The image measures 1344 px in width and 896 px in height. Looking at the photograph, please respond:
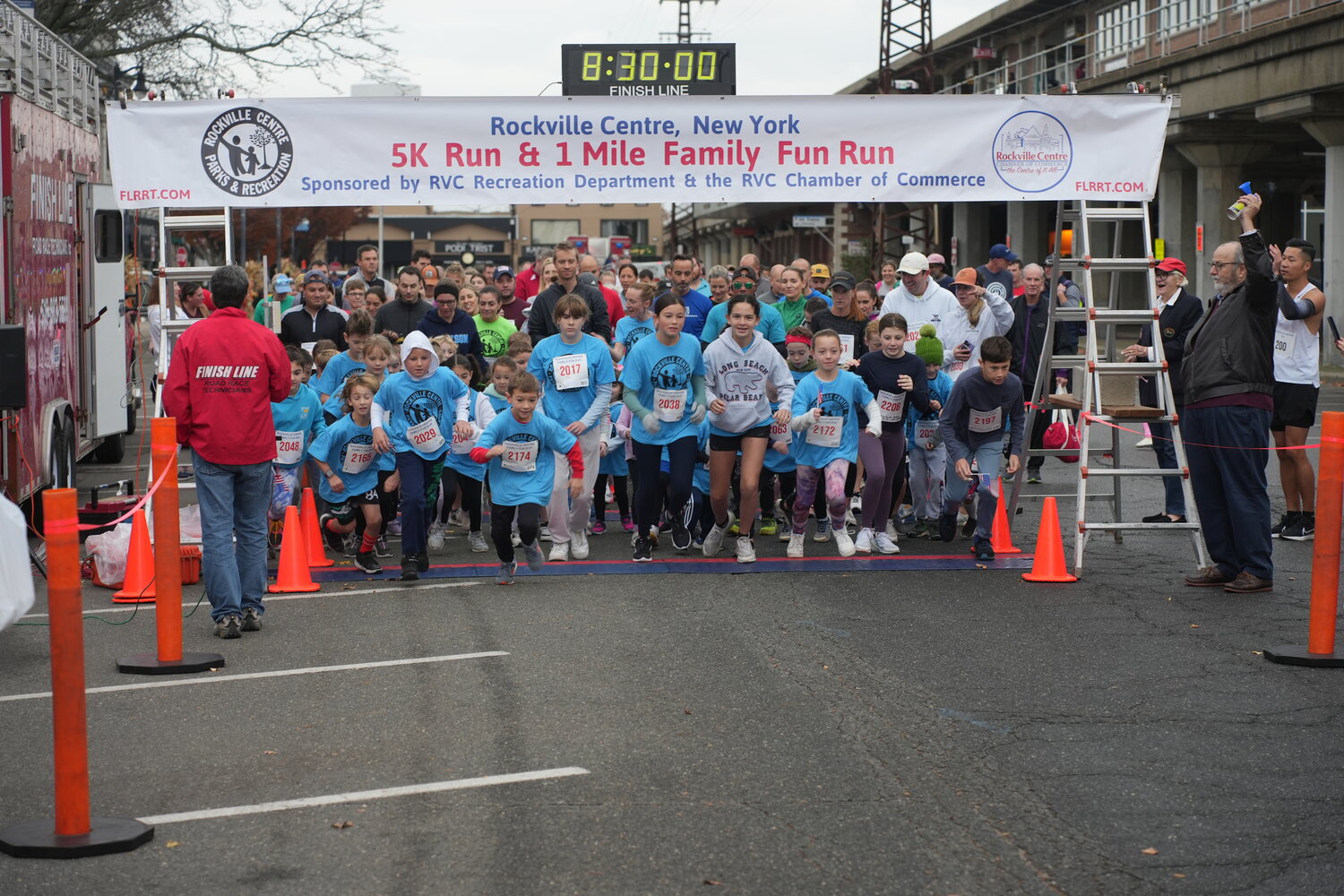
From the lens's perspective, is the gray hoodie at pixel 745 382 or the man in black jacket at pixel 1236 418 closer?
the man in black jacket at pixel 1236 418

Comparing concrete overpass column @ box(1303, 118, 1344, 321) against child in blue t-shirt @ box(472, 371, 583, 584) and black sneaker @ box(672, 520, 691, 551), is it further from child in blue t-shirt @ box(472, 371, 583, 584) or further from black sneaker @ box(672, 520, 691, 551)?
child in blue t-shirt @ box(472, 371, 583, 584)

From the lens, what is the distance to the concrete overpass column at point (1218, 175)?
32375 mm

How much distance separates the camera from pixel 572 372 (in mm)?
10648

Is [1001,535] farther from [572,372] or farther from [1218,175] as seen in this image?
[1218,175]

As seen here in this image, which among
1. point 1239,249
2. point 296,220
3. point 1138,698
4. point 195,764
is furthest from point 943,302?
point 296,220

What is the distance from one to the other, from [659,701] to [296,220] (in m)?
64.3

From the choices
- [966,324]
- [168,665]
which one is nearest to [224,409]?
[168,665]

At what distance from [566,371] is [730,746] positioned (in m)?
5.01

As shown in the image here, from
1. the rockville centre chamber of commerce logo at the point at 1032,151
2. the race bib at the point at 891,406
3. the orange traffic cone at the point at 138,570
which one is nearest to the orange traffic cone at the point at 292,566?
the orange traffic cone at the point at 138,570

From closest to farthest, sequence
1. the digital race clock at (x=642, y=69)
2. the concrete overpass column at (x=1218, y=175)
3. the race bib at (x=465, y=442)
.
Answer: the race bib at (x=465, y=442)
the digital race clock at (x=642, y=69)
the concrete overpass column at (x=1218, y=175)

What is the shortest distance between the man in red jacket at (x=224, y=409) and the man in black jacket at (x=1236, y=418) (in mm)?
5504

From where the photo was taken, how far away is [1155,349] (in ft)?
35.1

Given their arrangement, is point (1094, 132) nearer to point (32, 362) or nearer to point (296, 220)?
point (32, 362)

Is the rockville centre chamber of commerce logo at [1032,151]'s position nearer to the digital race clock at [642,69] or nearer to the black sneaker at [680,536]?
the black sneaker at [680,536]
